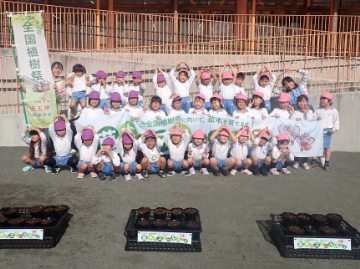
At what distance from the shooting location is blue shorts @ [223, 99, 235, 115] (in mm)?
8461

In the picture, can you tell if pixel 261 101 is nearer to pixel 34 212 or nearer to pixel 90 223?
pixel 90 223

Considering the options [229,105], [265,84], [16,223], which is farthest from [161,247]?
[265,84]

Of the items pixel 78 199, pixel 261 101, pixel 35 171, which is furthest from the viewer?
pixel 261 101

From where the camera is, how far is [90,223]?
16.6 feet

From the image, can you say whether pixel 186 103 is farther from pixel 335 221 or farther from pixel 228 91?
pixel 335 221

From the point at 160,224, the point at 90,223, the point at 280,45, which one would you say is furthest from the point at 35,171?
the point at 280,45

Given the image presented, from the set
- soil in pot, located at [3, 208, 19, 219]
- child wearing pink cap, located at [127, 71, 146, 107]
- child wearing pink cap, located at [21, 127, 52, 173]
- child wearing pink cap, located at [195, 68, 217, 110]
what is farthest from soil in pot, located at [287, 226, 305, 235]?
child wearing pink cap, located at [21, 127, 52, 173]

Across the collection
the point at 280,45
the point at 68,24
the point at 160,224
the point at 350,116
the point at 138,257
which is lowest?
the point at 138,257

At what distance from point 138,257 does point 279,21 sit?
45.0 ft

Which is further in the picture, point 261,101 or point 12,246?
point 261,101

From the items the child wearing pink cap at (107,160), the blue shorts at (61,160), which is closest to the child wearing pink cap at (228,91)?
the child wearing pink cap at (107,160)

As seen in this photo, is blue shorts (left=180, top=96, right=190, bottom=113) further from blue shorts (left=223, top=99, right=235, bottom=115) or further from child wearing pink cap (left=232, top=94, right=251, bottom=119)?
child wearing pink cap (left=232, top=94, right=251, bottom=119)

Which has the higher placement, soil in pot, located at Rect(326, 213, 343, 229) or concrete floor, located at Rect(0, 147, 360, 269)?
soil in pot, located at Rect(326, 213, 343, 229)

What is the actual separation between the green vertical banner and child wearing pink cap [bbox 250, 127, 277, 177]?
4570 mm
